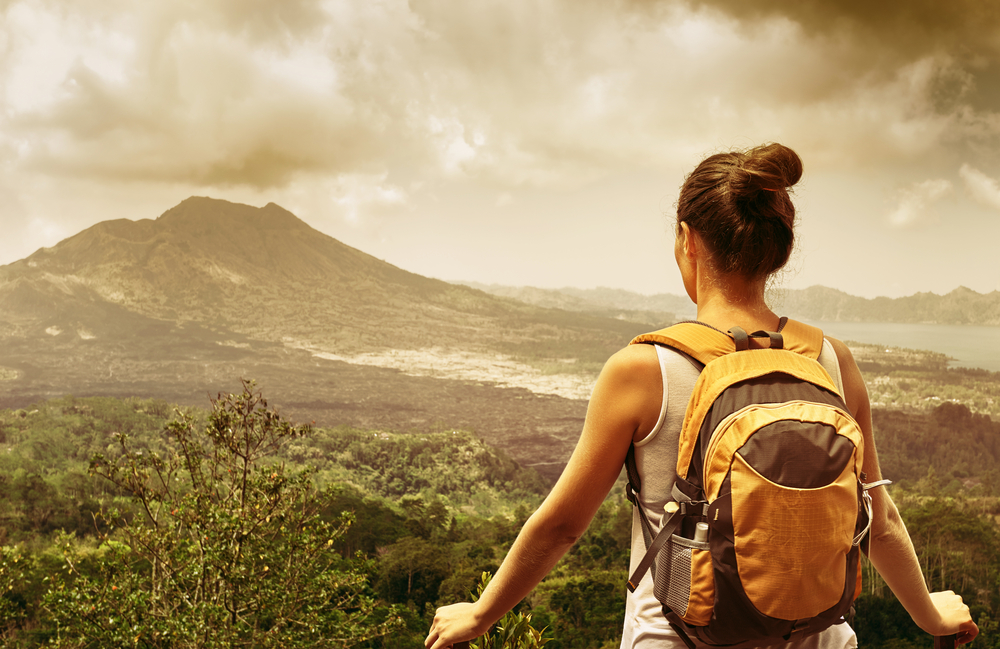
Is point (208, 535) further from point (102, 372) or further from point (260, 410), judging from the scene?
point (102, 372)

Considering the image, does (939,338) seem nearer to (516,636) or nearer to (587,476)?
(516,636)

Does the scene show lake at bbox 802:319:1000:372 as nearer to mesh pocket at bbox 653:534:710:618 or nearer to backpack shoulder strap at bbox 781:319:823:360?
backpack shoulder strap at bbox 781:319:823:360

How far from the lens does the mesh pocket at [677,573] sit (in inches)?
27.5

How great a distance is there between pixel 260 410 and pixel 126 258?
86.9 m

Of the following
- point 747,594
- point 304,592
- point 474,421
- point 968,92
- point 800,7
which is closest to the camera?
point 747,594

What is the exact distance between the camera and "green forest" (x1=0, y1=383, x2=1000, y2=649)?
7773 mm

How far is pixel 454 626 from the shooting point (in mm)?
842

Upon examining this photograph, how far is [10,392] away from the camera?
59.7 metres

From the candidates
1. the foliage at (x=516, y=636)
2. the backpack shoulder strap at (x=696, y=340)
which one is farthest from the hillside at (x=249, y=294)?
the backpack shoulder strap at (x=696, y=340)

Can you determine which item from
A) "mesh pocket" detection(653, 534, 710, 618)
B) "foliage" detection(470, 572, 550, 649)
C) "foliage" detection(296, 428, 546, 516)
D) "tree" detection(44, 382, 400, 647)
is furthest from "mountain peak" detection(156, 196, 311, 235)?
"mesh pocket" detection(653, 534, 710, 618)

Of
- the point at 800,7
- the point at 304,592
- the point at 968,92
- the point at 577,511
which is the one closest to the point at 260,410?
the point at 304,592

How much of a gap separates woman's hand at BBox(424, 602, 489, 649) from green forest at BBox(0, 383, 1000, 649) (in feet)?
3.49

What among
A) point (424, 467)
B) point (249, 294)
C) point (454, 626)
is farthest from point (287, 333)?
point (454, 626)

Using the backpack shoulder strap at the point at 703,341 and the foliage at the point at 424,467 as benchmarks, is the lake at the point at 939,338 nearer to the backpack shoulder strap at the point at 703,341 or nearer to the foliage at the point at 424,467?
the foliage at the point at 424,467
